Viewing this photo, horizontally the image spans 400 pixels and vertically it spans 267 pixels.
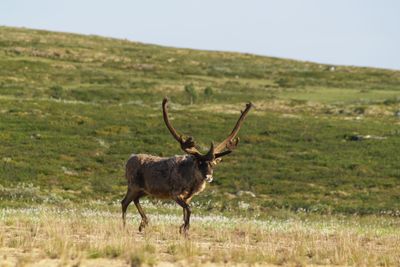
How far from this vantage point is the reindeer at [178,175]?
16.9 meters

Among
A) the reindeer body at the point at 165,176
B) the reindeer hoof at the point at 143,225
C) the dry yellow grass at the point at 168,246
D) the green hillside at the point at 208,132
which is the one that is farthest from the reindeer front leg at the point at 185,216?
the green hillside at the point at 208,132

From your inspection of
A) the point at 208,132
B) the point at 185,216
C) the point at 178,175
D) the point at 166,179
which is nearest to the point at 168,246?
the point at 185,216

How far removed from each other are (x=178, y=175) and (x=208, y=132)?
35368 mm

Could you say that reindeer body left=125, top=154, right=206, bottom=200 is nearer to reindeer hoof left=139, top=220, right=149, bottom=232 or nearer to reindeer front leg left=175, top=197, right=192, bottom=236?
reindeer front leg left=175, top=197, right=192, bottom=236

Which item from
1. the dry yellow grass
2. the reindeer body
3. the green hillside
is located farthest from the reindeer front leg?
the green hillside

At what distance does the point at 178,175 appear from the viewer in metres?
17.3

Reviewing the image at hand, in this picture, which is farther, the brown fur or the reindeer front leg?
the brown fur

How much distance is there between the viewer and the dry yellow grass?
12914mm

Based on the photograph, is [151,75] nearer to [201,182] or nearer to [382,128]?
[382,128]

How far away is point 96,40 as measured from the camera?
143125mm

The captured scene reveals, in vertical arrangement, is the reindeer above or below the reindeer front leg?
above

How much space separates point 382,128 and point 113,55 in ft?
222

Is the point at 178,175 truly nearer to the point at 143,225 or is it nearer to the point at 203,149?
the point at 143,225

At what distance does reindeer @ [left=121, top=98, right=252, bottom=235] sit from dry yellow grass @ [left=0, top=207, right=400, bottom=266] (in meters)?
0.69
